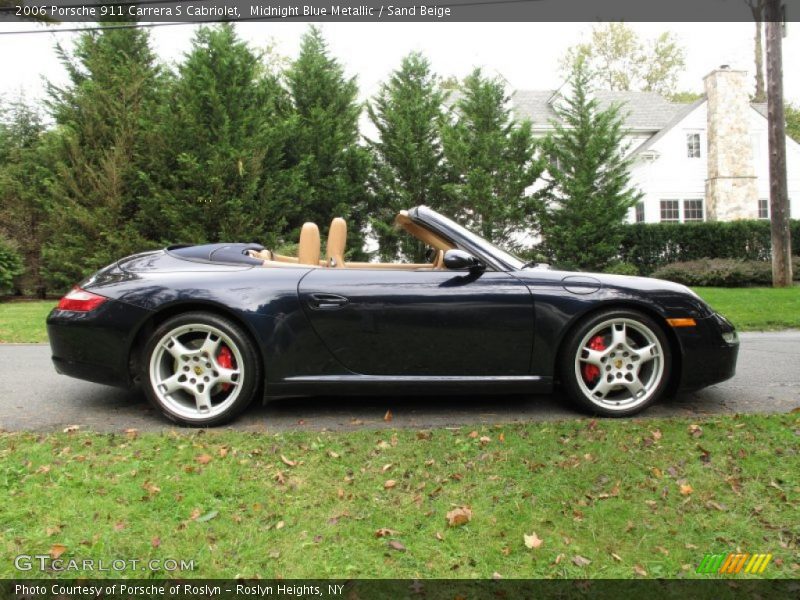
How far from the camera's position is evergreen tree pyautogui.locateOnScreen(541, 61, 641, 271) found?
17.4 metres

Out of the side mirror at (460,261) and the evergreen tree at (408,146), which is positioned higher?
the evergreen tree at (408,146)

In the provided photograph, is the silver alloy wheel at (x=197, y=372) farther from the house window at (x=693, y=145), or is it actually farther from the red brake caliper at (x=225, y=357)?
the house window at (x=693, y=145)

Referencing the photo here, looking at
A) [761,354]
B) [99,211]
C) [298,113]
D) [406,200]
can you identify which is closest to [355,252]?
[406,200]

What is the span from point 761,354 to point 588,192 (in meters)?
12.6

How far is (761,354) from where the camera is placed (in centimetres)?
573

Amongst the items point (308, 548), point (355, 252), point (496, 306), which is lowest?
point (308, 548)

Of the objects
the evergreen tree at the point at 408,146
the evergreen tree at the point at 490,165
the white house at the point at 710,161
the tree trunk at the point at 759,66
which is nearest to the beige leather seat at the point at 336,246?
the evergreen tree at the point at 408,146

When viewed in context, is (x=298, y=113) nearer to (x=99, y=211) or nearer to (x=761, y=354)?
(x=99, y=211)

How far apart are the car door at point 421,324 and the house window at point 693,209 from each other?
26270 mm

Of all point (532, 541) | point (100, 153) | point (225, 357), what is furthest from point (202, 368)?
point (100, 153)

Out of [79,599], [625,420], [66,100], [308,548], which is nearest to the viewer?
[79,599]

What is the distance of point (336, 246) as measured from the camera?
414cm

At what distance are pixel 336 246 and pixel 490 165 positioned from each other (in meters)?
13.7

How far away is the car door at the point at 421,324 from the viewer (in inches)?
134
